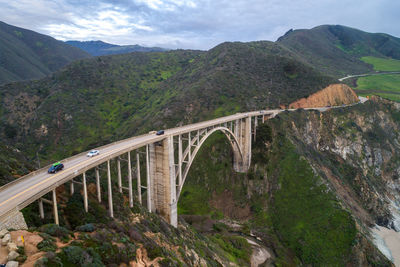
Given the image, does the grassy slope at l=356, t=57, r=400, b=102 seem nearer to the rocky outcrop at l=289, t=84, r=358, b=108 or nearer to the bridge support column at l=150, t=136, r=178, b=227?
the rocky outcrop at l=289, t=84, r=358, b=108

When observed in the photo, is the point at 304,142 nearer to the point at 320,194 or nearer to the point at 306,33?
the point at 320,194

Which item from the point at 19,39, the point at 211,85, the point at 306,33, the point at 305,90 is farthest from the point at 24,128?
the point at 306,33

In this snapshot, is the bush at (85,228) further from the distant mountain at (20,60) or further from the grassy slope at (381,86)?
the distant mountain at (20,60)

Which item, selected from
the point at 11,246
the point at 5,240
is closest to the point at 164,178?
the point at 5,240

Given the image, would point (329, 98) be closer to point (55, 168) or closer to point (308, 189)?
point (308, 189)

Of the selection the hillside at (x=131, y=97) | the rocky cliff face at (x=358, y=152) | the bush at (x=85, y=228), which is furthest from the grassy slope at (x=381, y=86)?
the bush at (x=85, y=228)
